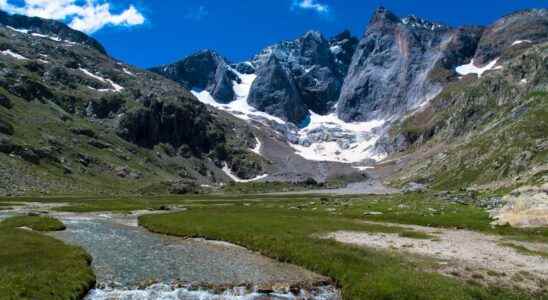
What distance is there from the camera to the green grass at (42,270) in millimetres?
29172

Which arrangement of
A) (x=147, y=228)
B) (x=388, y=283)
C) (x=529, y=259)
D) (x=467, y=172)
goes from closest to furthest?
(x=388, y=283) → (x=529, y=259) → (x=147, y=228) → (x=467, y=172)

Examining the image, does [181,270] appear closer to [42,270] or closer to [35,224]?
[42,270]

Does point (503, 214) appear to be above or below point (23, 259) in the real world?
above

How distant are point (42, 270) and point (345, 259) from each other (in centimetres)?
2368

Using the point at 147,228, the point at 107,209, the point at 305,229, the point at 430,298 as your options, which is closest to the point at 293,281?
the point at 430,298

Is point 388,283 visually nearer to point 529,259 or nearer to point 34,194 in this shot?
point 529,259

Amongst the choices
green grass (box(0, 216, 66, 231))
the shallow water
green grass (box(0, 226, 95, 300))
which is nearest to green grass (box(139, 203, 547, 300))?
the shallow water

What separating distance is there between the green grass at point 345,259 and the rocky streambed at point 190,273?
1534 mm

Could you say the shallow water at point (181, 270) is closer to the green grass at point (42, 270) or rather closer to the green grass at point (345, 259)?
the green grass at point (42, 270)

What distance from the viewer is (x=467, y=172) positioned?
192 metres

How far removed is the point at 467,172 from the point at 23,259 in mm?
181985

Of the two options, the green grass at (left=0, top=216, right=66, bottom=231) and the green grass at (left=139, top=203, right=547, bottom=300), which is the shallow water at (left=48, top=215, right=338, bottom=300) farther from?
the green grass at (left=0, top=216, right=66, bottom=231)

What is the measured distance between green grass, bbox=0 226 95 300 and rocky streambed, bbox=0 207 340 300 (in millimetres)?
1392

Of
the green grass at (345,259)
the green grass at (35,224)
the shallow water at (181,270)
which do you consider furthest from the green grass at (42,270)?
the green grass at (345,259)
